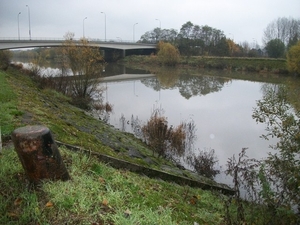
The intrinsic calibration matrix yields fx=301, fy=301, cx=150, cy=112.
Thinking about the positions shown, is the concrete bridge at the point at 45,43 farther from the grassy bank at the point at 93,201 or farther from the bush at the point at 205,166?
the grassy bank at the point at 93,201

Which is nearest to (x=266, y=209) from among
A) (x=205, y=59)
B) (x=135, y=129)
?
(x=135, y=129)

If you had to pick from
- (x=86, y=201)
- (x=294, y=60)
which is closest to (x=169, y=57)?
(x=294, y=60)

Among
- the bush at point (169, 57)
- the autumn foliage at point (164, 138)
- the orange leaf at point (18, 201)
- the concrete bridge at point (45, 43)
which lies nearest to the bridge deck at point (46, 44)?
the concrete bridge at point (45, 43)

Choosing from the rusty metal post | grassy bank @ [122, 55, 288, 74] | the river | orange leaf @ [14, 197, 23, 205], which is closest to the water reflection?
the river

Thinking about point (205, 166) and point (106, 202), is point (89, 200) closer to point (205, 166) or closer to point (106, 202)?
point (106, 202)

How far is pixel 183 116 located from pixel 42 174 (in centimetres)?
1404

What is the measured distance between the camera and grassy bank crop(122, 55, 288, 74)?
160 feet

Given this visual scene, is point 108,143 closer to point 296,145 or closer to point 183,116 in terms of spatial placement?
point 296,145

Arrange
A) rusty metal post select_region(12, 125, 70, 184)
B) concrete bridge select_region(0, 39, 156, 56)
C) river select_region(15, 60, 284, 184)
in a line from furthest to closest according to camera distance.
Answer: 1. concrete bridge select_region(0, 39, 156, 56)
2. river select_region(15, 60, 284, 184)
3. rusty metal post select_region(12, 125, 70, 184)

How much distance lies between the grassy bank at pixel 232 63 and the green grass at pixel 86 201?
44.5 m

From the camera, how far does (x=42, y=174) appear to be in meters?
4.03

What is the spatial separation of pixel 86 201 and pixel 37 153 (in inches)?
35.0

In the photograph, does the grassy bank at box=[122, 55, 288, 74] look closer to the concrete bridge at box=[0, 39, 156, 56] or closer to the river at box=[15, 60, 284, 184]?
the concrete bridge at box=[0, 39, 156, 56]

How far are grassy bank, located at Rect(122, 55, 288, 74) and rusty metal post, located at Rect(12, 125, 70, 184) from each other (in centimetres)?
4570
